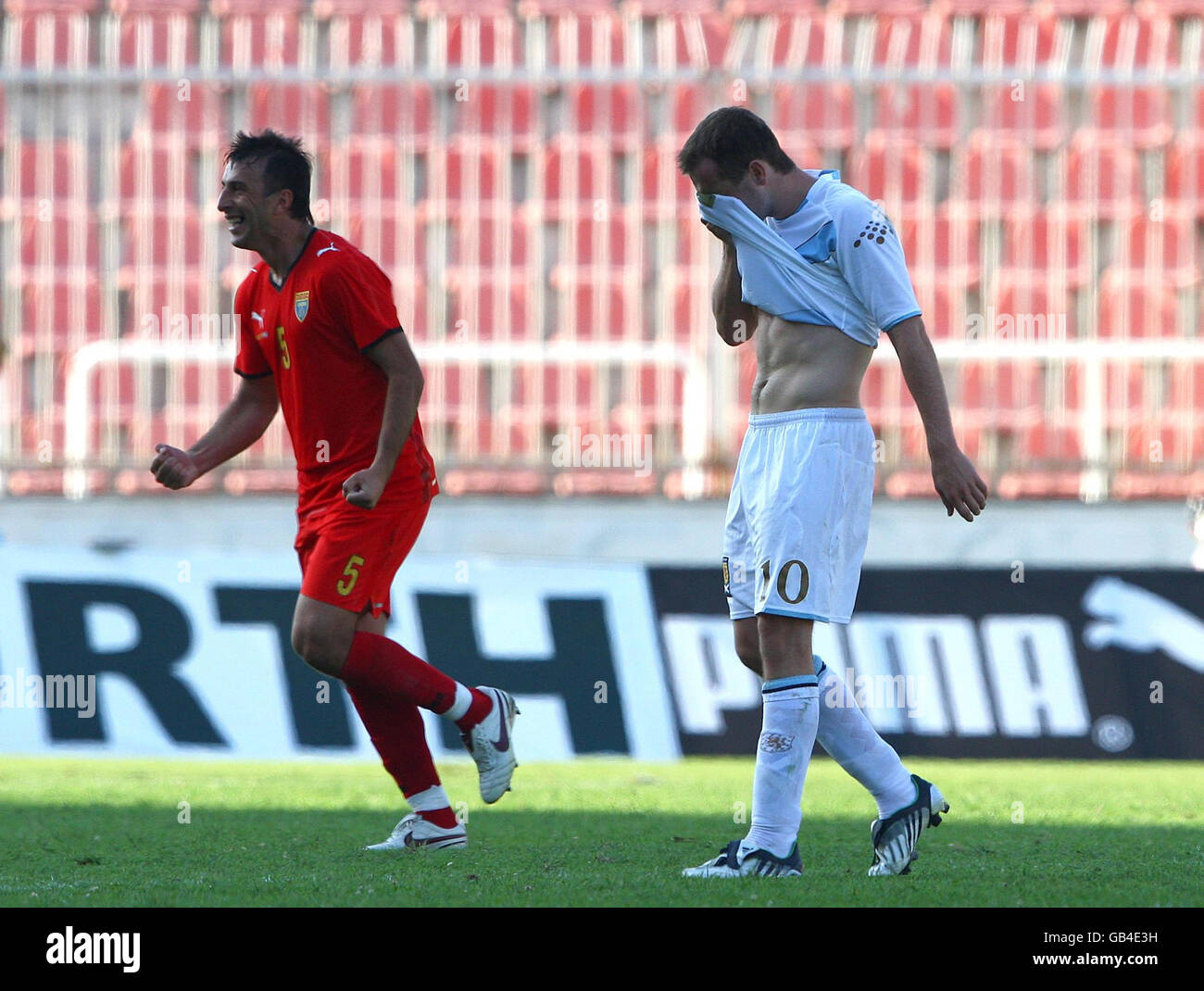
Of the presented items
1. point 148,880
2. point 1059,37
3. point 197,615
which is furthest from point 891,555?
point 148,880

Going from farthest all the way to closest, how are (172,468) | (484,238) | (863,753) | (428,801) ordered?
(484,238)
(172,468)
(428,801)
(863,753)

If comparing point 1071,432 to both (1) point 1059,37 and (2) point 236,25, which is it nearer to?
(1) point 1059,37

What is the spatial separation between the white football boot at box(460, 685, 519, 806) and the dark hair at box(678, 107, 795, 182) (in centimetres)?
170

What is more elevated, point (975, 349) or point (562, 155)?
point (562, 155)

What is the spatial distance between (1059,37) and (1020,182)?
1.30 m

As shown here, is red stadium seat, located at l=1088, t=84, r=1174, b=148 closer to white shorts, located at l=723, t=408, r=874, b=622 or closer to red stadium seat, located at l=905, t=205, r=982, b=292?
red stadium seat, located at l=905, t=205, r=982, b=292

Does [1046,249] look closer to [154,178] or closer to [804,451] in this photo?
[154,178]

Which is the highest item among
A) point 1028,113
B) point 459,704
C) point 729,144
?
point 1028,113

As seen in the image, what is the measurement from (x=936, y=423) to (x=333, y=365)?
1763mm

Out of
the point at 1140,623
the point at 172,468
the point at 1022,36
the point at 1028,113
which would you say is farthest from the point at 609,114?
the point at 172,468

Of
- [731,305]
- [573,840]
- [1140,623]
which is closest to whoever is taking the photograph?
[731,305]

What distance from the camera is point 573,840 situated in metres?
5.53

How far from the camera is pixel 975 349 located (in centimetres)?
1130

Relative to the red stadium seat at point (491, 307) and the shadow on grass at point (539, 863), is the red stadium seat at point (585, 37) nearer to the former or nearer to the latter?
the red stadium seat at point (491, 307)
